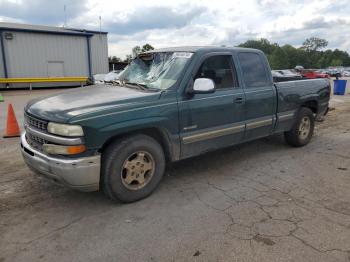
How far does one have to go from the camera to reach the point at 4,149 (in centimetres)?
635

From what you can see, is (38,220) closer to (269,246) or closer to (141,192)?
(141,192)

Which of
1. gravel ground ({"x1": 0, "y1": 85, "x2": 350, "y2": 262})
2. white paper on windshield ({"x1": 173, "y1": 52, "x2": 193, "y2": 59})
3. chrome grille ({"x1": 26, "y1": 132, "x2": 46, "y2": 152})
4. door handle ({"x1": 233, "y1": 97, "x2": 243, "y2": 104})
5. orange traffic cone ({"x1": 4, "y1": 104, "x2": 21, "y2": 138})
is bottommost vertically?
gravel ground ({"x1": 0, "y1": 85, "x2": 350, "y2": 262})

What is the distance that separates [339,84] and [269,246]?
18018mm

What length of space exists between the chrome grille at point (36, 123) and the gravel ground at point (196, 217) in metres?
0.96

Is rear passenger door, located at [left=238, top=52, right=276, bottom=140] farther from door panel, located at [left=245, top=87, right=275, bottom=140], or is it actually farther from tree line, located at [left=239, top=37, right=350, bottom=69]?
tree line, located at [left=239, top=37, right=350, bottom=69]

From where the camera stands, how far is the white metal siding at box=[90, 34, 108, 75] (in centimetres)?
2910

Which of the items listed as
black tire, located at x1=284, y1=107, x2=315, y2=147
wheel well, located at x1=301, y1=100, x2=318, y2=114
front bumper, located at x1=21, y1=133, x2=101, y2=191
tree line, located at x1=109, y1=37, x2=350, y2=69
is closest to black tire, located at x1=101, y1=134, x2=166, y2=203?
front bumper, located at x1=21, y1=133, x2=101, y2=191

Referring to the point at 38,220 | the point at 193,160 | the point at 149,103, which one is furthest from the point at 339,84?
the point at 38,220

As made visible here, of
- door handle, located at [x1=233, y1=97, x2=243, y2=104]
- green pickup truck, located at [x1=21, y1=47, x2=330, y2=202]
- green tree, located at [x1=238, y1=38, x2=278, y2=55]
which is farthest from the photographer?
green tree, located at [x1=238, y1=38, x2=278, y2=55]

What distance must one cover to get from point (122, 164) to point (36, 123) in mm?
1141

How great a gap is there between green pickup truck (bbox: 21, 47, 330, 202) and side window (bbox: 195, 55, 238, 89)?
1 cm

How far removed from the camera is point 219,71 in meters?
4.86

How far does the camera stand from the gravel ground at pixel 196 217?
3.00 metres

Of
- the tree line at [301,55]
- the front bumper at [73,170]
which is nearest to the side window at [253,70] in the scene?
the front bumper at [73,170]
